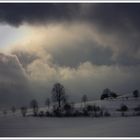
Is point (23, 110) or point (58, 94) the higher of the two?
point (58, 94)

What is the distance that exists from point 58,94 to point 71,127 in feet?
1.03

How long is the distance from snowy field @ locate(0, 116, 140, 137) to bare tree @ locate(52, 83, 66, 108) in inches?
6.6

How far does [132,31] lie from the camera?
3861 millimetres

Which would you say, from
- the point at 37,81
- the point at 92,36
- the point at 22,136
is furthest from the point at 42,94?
the point at 92,36

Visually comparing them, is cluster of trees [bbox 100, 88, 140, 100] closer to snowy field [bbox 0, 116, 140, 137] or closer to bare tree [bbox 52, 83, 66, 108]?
snowy field [bbox 0, 116, 140, 137]

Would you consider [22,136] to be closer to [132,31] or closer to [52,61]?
[52,61]

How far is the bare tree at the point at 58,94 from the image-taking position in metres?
3.87

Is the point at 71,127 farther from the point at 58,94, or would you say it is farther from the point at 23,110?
the point at 23,110

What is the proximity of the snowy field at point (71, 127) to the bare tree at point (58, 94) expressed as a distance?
0.55 ft

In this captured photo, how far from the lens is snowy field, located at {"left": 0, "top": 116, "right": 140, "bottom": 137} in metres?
3.80

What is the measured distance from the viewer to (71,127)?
12.6 feet

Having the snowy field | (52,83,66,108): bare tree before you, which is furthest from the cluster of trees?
(52,83,66,108): bare tree

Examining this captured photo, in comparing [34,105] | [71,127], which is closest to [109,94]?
[71,127]

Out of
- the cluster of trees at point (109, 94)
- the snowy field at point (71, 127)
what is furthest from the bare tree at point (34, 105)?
the cluster of trees at point (109, 94)
